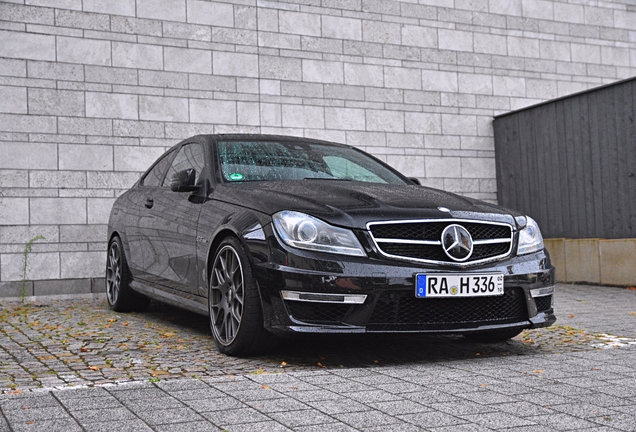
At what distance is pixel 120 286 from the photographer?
769cm

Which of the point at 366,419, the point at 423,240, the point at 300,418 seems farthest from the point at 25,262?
the point at 366,419

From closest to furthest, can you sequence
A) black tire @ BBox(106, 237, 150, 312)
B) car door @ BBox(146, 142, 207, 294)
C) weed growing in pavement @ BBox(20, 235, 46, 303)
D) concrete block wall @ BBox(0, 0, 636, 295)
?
car door @ BBox(146, 142, 207, 294) < black tire @ BBox(106, 237, 150, 312) < weed growing in pavement @ BBox(20, 235, 46, 303) < concrete block wall @ BBox(0, 0, 636, 295)

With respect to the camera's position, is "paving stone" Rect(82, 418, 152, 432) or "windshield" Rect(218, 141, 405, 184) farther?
"windshield" Rect(218, 141, 405, 184)

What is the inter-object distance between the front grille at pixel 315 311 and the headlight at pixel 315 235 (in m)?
0.32

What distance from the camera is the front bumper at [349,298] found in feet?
15.5

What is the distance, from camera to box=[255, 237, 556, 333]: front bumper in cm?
473

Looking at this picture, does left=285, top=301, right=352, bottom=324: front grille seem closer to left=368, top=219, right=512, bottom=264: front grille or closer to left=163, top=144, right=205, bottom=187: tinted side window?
left=368, top=219, right=512, bottom=264: front grille

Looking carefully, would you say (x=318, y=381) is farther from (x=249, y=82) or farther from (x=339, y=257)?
(x=249, y=82)

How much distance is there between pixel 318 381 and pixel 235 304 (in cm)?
100

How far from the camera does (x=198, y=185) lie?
236 inches

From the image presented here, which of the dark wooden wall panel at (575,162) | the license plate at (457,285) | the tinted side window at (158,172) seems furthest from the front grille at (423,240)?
the dark wooden wall panel at (575,162)

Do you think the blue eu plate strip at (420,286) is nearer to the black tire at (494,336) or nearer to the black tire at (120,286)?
the black tire at (494,336)

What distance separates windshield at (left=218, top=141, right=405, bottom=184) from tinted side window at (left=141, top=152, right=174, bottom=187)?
3.54 feet

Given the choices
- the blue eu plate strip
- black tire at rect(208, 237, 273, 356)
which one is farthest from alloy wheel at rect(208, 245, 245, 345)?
the blue eu plate strip
